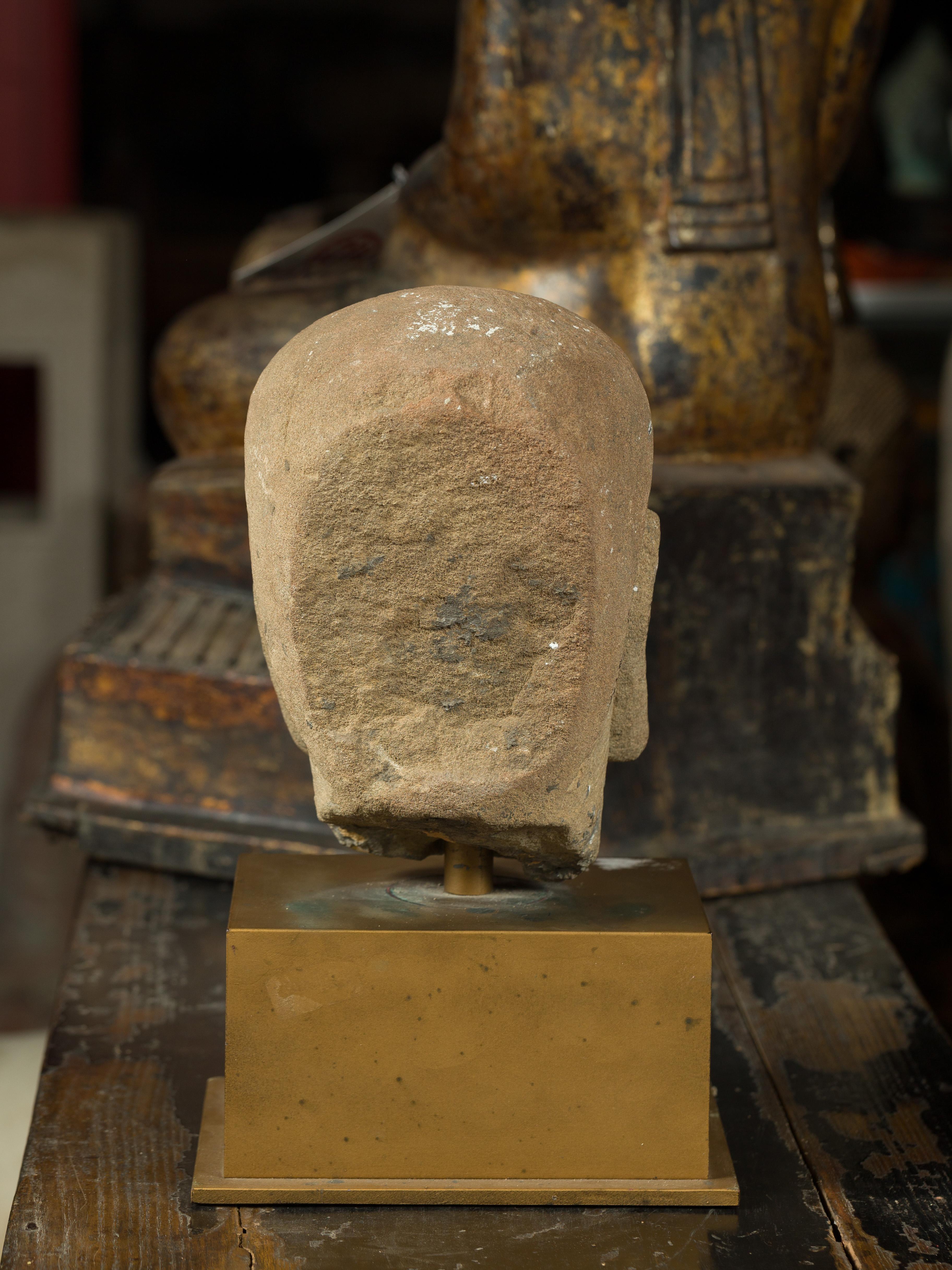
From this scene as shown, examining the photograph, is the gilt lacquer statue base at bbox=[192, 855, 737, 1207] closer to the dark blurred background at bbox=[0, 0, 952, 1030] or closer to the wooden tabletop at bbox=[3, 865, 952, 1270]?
the wooden tabletop at bbox=[3, 865, 952, 1270]

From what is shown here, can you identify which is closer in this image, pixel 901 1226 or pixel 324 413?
pixel 324 413

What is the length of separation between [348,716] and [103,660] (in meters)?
0.67

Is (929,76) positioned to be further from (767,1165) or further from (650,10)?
(767,1165)

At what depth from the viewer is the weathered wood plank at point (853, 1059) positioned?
102cm

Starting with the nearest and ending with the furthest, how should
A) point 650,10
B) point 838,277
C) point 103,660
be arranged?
point 650,10
point 103,660
point 838,277

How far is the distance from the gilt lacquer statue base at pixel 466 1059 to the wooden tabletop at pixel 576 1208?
20mm

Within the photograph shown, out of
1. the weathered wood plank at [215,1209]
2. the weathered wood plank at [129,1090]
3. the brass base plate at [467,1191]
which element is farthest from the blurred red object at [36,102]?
the brass base plate at [467,1191]

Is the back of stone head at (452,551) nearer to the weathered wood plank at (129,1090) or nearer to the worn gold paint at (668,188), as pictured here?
the weathered wood plank at (129,1090)

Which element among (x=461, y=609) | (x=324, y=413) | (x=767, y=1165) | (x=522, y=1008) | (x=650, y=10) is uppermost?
(x=650, y=10)

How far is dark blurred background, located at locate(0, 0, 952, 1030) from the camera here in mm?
2395

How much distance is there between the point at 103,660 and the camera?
155cm

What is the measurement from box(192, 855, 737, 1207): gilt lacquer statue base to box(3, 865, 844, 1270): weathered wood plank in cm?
2

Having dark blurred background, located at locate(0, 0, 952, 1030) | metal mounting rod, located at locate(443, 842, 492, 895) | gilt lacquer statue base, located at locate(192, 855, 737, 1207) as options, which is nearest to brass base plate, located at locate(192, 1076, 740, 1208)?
gilt lacquer statue base, located at locate(192, 855, 737, 1207)

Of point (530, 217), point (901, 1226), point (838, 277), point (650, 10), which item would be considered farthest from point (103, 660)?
point (838, 277)
